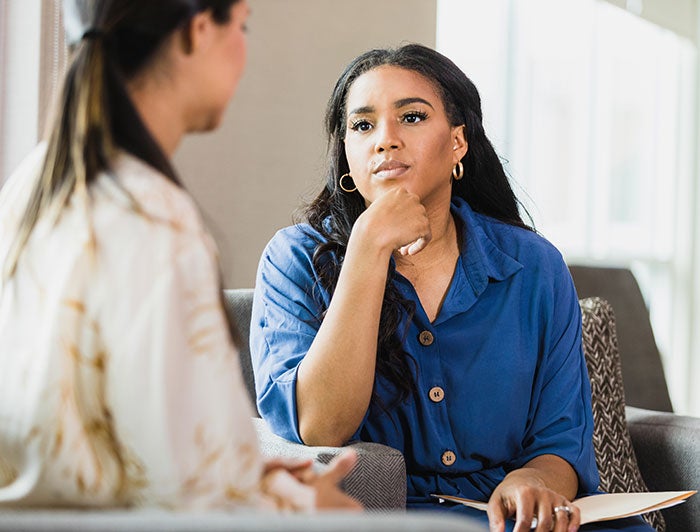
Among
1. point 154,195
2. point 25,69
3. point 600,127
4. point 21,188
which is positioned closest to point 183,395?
point 154,195

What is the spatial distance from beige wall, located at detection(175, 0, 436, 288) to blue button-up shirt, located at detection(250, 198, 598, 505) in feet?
2.35

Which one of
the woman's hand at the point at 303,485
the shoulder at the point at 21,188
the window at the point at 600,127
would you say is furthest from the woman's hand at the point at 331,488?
the window at the point at 600,127

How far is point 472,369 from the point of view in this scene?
1735 millimetres

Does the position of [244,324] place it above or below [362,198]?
below

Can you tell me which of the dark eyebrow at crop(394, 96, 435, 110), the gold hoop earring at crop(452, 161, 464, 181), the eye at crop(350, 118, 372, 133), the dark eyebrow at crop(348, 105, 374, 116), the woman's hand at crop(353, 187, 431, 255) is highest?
the dark eyebrow at crop(394, 96, 435, 110)

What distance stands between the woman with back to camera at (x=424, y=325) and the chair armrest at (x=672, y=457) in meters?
0.49

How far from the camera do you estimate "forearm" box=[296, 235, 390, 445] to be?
5.11ft

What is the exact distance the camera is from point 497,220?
199 centimetres

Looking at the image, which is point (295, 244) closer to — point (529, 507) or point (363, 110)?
point (363, 110)

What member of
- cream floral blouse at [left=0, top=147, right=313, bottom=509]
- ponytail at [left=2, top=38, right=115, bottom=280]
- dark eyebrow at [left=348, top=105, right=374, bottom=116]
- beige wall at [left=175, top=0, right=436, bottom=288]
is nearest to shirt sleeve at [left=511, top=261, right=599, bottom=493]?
dark eyebrow at [left=348, top=105, right=374, bottom=116]

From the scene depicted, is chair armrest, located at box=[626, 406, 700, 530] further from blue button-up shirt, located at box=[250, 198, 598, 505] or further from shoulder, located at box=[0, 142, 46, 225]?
shoulder, located at box=[0, 142, 46, 225]

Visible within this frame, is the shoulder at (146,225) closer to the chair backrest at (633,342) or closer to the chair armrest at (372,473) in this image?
the chair armrest at (372,473)

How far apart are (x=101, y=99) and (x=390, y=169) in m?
1.00

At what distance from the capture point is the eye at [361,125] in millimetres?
1834
